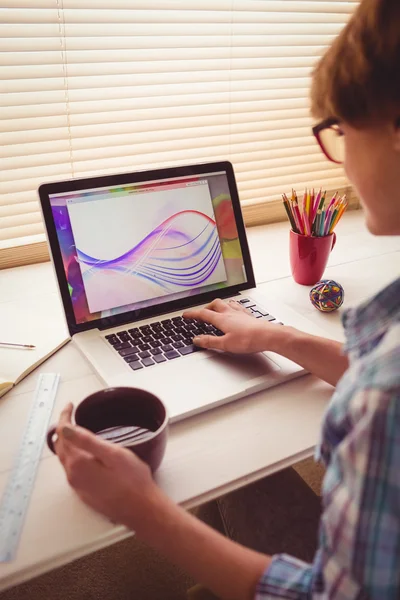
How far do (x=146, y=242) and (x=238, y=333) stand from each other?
0.25 meters

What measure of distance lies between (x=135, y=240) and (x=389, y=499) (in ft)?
2.12

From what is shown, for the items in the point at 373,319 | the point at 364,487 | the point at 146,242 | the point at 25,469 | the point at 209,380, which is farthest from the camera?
the point at 146,242

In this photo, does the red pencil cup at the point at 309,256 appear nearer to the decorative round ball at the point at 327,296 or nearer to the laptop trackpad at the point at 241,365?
the decorative round ball at the point at 327,296

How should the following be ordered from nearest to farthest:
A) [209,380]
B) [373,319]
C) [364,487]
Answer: [364,487], [373,319], [209,380]

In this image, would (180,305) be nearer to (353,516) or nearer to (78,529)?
(78,529)

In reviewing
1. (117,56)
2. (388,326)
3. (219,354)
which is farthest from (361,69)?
(117,56)

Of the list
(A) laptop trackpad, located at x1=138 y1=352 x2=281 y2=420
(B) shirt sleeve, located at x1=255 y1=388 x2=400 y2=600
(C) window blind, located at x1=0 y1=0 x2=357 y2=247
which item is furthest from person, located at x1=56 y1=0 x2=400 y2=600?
(C) window blind, located at x1=0 y1=0 x2=357 y2=247

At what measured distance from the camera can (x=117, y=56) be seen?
119cm

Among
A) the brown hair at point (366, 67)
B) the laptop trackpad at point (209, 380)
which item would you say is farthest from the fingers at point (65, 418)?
the brown hair at point (366, 67)

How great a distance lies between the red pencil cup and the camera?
1092 mm

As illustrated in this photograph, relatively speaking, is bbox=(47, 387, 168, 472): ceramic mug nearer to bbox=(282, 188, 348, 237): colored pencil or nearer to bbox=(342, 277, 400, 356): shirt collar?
bbox=(342, 277, 400, 356): shirt collar

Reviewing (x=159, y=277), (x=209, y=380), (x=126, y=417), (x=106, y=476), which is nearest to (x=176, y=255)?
(x=159, y=277)

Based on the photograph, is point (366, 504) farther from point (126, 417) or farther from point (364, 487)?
point (126, 417)

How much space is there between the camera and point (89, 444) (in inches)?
21.8
